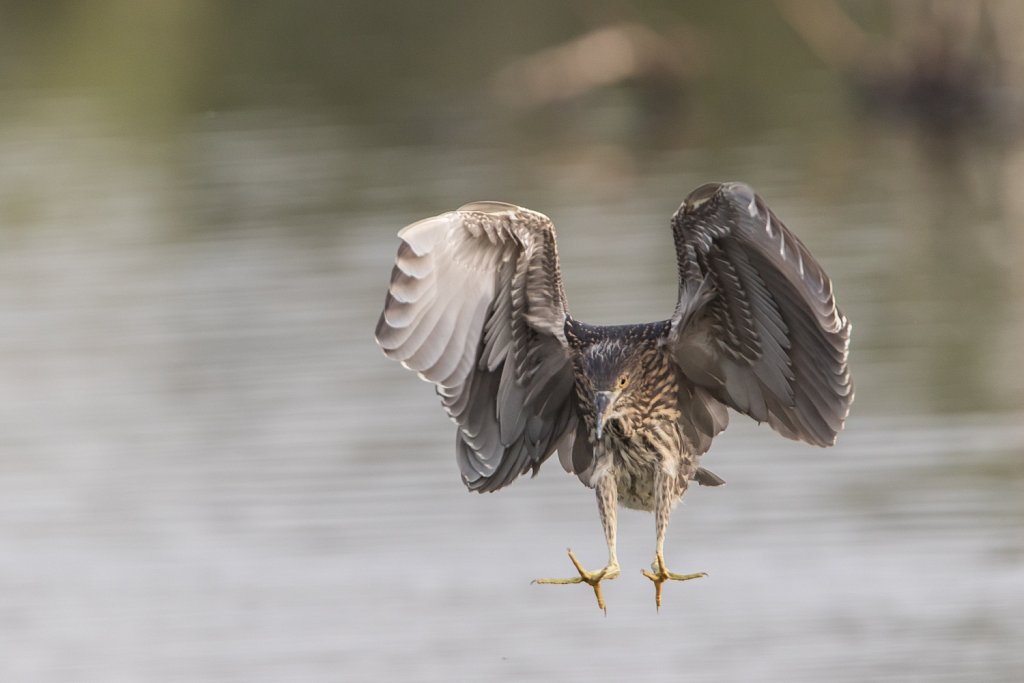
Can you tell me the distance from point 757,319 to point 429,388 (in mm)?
9664

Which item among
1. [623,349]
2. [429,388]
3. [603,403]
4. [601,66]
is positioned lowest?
[429,388]

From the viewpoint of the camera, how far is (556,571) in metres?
12.7

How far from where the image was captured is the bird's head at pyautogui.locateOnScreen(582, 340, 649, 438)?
6.93 m

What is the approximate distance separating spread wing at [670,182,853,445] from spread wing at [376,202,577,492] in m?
0.52

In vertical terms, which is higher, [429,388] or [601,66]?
[601,66]

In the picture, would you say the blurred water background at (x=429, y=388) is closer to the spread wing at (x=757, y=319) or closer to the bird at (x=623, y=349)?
the bird at (x=623, y=349)

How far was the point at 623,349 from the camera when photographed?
7.09m

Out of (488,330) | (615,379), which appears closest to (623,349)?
(615,379)

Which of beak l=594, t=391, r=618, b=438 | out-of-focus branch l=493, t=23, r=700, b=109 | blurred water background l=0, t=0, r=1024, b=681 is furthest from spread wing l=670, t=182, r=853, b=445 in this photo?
out-of-focus branch l=493, t=23, r=700, b=109

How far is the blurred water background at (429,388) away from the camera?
12.3 metres

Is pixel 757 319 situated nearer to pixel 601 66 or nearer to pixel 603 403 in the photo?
pixel 603 403

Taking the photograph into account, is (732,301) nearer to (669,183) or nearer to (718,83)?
(669,183)

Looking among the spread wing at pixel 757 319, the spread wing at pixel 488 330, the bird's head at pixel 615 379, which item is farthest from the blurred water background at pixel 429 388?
the bird's head at pixel 615 379

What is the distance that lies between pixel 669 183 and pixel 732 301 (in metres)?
17.1
